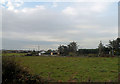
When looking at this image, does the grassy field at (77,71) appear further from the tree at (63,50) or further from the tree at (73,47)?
the tree at (63,50)

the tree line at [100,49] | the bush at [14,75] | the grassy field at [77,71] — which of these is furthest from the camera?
the tree line at [100,49]

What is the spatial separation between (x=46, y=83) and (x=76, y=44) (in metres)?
36.1

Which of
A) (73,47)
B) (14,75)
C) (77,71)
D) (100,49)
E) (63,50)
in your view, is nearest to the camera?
(14,75)

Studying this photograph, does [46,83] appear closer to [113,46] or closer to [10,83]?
[10,83]

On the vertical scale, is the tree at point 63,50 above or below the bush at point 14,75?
below

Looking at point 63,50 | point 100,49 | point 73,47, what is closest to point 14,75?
point 100,49

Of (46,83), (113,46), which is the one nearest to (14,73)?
(46,83)

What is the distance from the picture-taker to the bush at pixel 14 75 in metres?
3.90

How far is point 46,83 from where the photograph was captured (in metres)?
4.01

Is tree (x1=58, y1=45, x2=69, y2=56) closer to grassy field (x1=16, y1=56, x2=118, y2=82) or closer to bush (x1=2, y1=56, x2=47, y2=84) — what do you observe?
grassy field (x1=16, y1=56, x2=118, y2=82)

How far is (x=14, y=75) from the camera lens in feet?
13.9

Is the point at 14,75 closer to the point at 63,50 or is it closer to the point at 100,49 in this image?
the point at 100,49

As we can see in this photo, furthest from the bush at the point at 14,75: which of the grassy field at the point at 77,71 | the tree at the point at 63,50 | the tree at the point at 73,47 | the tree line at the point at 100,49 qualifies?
the tree at the point at 73,47

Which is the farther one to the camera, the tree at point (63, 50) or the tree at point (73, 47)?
the tree at point (63, 50)
